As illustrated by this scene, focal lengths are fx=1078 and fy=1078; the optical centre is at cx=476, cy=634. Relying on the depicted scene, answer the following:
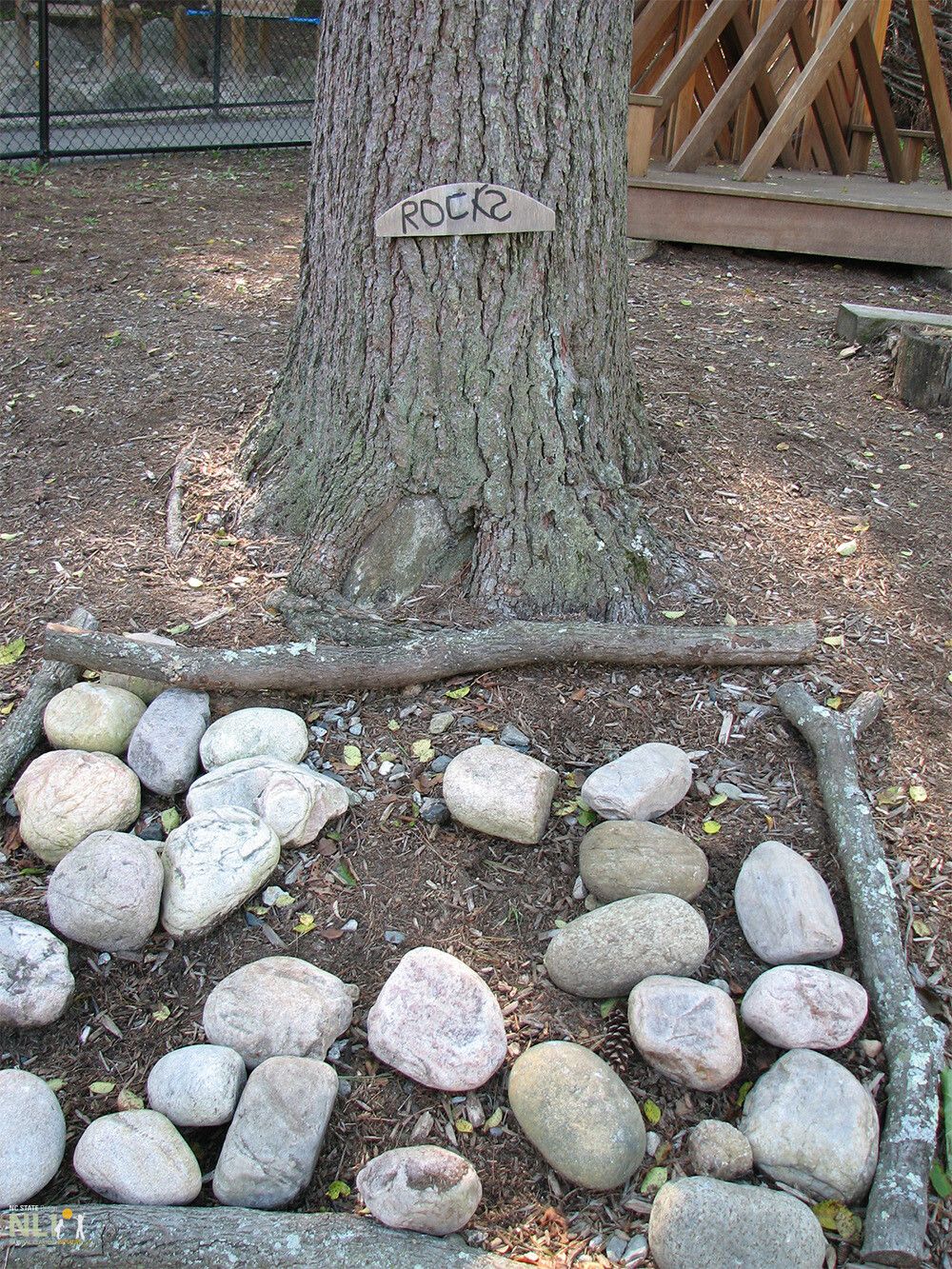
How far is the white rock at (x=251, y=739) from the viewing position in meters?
2.71

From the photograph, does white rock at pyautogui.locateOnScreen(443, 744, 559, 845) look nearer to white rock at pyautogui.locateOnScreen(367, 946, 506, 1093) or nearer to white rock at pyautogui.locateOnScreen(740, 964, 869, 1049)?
white rock at pyautogui.locateOnScreen(367, 946, 506, 1093)

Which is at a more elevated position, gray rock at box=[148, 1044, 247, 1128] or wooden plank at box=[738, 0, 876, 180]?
wooden plank at box=[738, 0, 876, 180]

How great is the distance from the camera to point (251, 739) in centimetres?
271

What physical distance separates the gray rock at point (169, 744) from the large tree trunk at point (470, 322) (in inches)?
21.7

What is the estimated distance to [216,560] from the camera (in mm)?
3365

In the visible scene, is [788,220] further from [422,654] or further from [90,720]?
[90,720]

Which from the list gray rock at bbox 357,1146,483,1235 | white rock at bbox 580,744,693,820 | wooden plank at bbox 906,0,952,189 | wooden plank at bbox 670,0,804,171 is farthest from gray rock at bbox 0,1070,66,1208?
wooden plank at bbox 906,0,952,189

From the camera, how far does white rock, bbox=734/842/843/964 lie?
7.52ft

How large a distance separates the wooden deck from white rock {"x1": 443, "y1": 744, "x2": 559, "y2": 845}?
4672mm

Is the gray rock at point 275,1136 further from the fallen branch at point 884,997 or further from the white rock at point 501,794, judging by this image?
the fallen branch at point 884,997

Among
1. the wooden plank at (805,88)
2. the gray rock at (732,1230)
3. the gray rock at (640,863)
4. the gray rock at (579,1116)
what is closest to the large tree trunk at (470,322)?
the gray rock at (640,863)

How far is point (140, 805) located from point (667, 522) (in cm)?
183

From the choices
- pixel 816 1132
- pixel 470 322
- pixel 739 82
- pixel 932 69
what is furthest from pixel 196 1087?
pixel 932 69

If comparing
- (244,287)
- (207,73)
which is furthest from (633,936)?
(207,73)
